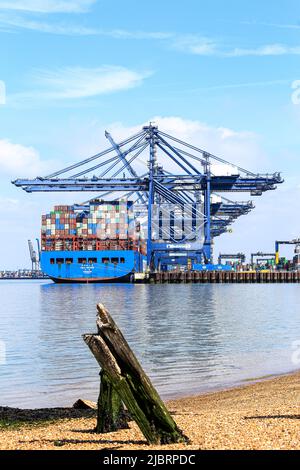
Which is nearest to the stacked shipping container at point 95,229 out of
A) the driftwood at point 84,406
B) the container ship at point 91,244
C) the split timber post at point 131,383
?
the container ship at point 91,244

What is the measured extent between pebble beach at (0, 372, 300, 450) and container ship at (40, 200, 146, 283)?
99112 millimetres

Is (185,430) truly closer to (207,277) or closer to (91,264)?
(91,264)

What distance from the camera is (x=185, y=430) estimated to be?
9.07 m

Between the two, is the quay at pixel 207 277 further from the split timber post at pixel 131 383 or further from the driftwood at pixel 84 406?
the split timber post at pixel 131 383

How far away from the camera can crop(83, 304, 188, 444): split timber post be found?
8391mm

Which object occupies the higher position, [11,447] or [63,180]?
[63,180]

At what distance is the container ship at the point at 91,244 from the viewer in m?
112

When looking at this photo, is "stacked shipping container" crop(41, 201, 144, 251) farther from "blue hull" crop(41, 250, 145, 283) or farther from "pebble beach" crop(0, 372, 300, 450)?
"pebble beach" crop(0, 372, 300, 450)

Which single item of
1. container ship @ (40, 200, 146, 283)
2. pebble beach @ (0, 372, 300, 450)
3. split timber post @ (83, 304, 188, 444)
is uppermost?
container ship @ (40, 200, 146, 283)

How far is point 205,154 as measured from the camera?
366ft

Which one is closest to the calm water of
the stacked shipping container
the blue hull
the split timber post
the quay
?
the split timber post

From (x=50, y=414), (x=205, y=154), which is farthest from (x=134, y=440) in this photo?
(x=205, y=154)
